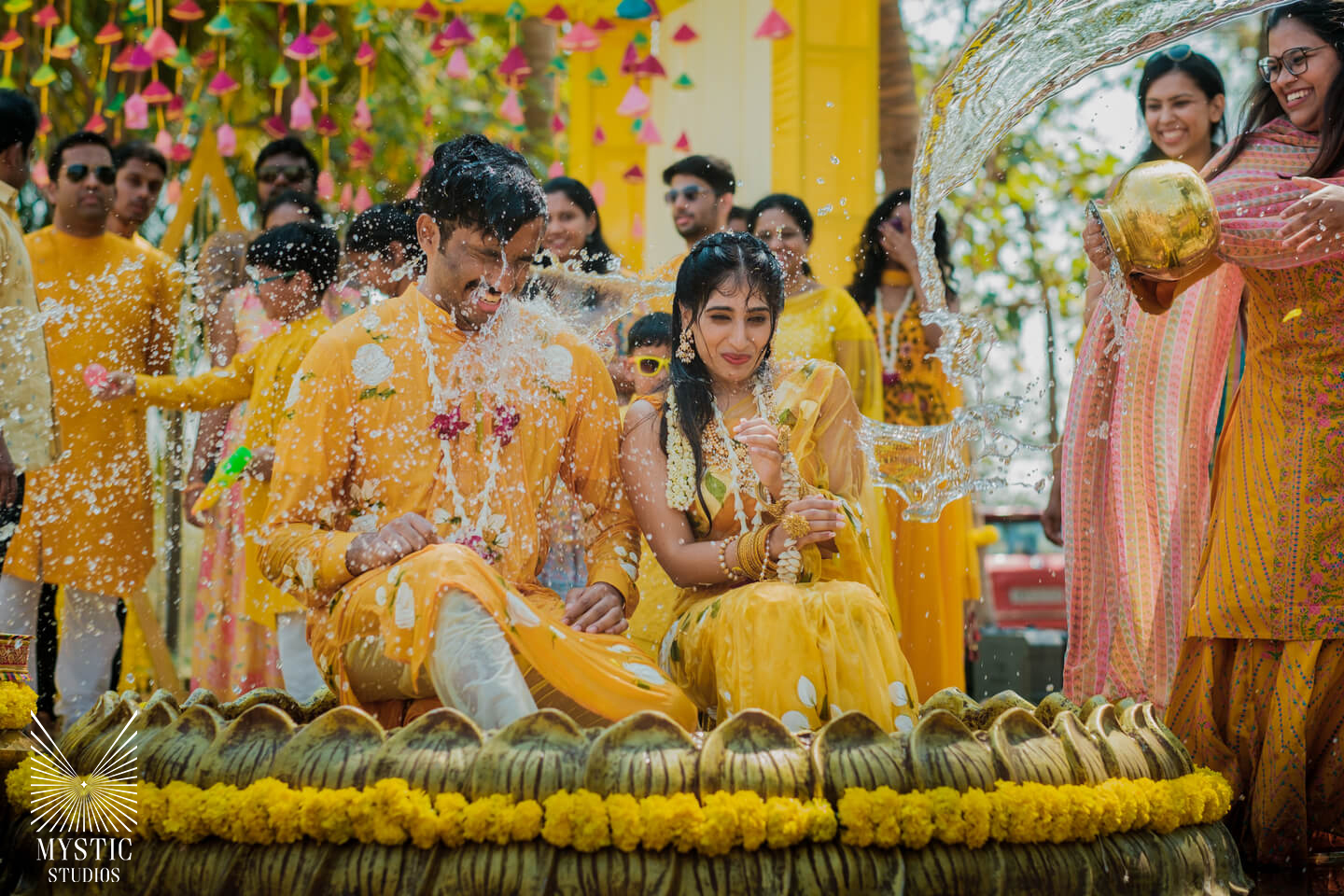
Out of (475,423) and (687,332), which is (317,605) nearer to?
(475,423)

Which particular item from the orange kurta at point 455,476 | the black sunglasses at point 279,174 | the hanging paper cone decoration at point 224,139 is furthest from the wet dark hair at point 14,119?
the hanging paper cone decoration at point 224,139

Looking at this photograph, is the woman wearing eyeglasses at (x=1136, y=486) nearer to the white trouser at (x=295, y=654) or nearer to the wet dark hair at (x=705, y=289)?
the wet dark hair at (x=705, y=289)

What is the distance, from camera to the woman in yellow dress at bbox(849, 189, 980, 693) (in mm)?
5152

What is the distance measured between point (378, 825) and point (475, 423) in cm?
105

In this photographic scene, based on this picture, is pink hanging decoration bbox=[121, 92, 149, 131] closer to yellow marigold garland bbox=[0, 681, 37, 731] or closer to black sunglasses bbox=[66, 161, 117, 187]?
black sunglasses bbox=[66, 161, 117, 187]

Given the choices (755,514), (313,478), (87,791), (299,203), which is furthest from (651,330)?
(87,791)

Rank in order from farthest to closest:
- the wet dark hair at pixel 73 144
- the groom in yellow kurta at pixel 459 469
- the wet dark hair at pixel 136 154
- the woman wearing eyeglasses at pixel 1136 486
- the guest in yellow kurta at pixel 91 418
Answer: the wet dark hair at pixel 136 154
the wet dark hair at pixel 73 144
the guest in yellow kurta at pixel 91 418
the woman wearing eyeglasses at pixel 1136 486
the groom in yellow kurta at pixel 459 469

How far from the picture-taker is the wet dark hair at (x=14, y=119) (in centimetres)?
451

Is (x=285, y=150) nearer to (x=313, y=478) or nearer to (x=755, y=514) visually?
(x=313, y=478)

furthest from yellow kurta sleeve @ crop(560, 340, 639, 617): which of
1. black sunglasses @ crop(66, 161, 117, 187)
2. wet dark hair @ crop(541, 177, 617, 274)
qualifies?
black sunglasses @ crop(66, 161, 117, 187)

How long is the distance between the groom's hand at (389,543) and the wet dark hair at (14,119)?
8.68ft

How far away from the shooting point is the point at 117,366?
16.8 ft

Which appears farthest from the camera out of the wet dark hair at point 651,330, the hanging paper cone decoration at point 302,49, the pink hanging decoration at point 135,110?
the pink hanging decoration at point 135,110

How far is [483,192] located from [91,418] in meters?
2.71
